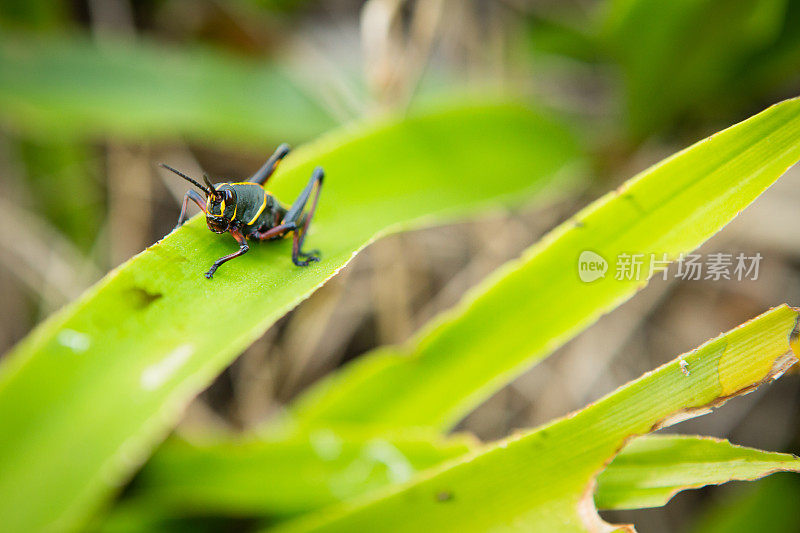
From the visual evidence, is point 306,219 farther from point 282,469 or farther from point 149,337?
point 282,469

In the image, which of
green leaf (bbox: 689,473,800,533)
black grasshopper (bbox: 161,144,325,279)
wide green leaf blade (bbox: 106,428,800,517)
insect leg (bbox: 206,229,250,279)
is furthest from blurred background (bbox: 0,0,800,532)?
insect leg (bbox: 206,229,250,279)

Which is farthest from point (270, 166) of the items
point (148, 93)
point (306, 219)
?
point (148, 93)

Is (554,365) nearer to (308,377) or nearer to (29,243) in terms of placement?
(308,377)

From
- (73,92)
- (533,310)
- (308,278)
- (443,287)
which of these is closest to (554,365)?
(443,287)

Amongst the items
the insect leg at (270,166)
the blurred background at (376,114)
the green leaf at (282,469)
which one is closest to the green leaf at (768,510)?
the blurred background at (376,114)

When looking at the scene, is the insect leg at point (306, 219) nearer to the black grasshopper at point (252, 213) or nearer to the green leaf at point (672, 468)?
the black grasshopper at point (252, 213)
